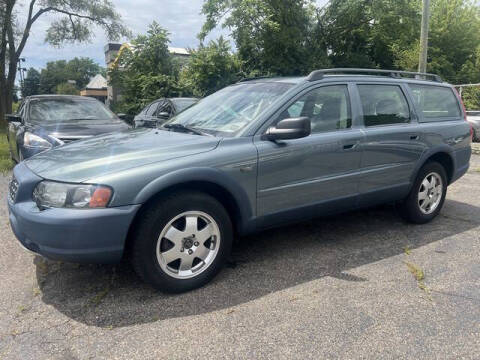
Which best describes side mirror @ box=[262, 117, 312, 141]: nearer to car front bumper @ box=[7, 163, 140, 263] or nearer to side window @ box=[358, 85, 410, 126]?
side window @ box=[358, 85, 410, 126]

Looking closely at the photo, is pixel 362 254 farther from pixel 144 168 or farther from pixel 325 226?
pixel 144 168

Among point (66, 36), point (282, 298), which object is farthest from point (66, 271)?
point (66, 36)

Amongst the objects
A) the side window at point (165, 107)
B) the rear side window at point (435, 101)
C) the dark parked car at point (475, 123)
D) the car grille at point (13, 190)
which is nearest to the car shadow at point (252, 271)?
the car grille at point (13, 190)

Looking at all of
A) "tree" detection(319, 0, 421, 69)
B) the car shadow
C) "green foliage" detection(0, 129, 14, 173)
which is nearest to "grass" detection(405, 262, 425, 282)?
the car shadow

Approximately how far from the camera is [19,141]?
6816 mm

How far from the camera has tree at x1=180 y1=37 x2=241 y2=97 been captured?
18.1 m

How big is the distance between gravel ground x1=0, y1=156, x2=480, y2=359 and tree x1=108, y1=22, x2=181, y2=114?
15966 mm

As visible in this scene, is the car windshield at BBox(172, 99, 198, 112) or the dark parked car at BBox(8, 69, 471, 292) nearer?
the dark parked car at BBox(8, 69, 471, 292)

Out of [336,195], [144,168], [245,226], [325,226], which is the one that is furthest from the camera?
[325,226]

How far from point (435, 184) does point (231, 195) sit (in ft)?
9.28

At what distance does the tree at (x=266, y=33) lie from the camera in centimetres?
1973

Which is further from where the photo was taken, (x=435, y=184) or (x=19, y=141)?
(x=19, y=141)

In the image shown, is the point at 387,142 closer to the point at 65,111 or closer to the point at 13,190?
the point at 13,190

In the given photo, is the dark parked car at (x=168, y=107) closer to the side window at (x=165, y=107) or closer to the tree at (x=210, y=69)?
the side window at (x=165, y=107)
